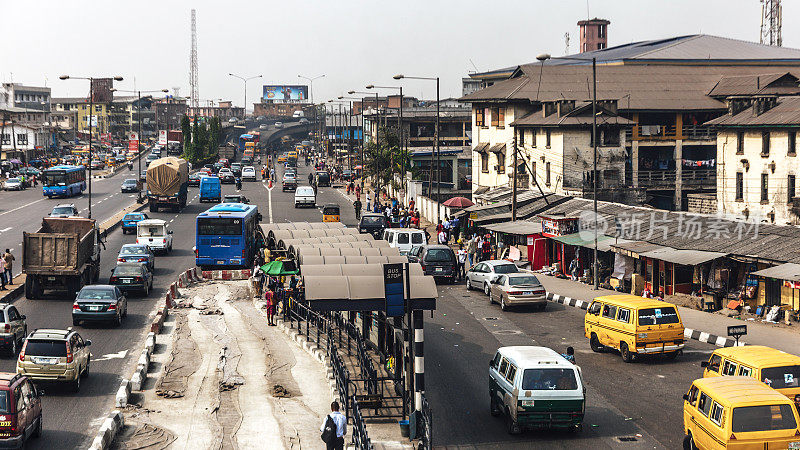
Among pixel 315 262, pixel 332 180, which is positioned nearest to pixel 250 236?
pixel 315 262

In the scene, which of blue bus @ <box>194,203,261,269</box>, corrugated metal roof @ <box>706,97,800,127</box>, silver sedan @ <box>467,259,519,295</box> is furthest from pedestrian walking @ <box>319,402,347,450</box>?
corrugated metal roof @ <box>706,97,800,127</box>

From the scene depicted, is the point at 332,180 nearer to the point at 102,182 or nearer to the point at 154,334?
Result: the point at 102,182

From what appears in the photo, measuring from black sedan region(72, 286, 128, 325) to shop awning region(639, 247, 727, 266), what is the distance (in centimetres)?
2012

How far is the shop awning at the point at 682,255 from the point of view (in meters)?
34.8

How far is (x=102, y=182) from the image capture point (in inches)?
4412

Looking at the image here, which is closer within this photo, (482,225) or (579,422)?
(579,422)

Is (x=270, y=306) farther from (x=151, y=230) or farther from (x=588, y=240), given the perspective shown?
(x=151, y=230)

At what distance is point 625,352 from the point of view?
27375 millimetres

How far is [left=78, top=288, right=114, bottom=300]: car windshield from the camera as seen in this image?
110 ft

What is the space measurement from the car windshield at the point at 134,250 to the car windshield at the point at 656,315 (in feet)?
89.5

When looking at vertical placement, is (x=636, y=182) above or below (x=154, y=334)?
above

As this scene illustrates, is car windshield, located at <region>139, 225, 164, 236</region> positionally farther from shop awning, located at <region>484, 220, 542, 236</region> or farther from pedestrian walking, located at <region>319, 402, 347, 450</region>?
pedestrian walking, located at <region>319, 402, 347, 450</region>

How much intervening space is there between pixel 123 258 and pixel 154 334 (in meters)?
15.4

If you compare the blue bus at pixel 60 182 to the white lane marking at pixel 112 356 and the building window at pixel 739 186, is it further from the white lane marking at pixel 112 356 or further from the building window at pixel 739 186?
the white lane marking at pixel 112 356
